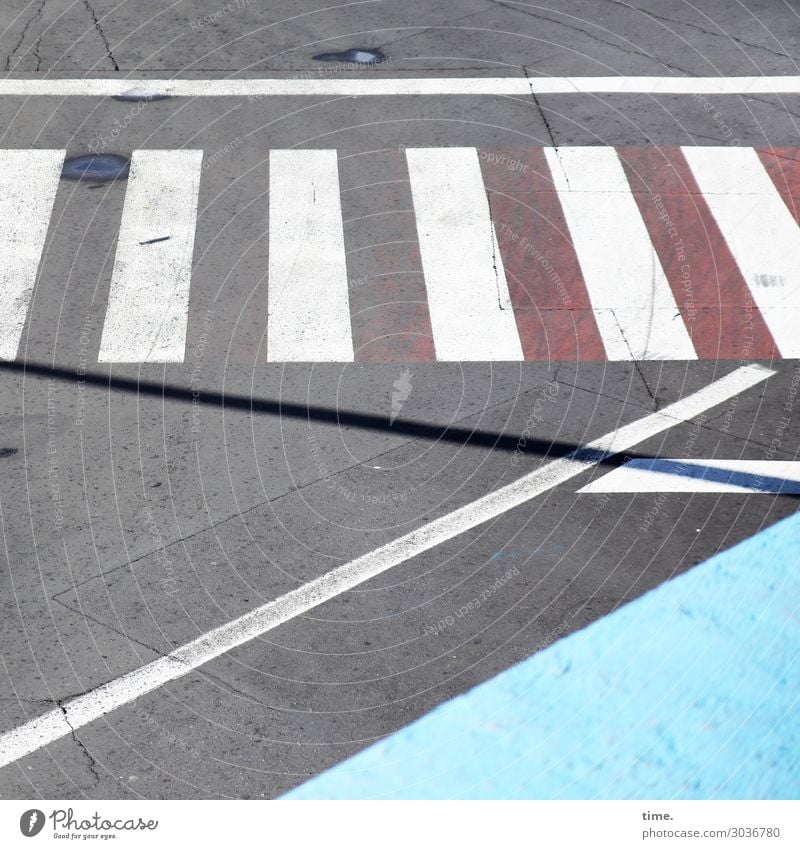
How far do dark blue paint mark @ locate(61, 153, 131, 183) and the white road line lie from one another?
11.5 ft

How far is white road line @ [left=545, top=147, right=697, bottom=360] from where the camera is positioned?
8.60 metres

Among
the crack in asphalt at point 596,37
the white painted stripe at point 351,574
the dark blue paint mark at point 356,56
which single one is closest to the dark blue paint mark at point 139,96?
the dark blue paint mark at point 356,56

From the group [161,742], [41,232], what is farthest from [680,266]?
[161,742]

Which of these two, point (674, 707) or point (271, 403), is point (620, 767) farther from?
point (271, 403)

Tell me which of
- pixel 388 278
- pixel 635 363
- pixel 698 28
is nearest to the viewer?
pixel 635 363

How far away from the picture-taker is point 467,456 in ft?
24.7

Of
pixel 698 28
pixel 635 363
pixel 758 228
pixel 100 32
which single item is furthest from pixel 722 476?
pixel 100 32

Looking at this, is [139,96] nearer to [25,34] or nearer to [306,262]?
[25,34]

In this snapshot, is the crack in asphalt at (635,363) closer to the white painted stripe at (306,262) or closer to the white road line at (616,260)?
the white road line at (616,260)

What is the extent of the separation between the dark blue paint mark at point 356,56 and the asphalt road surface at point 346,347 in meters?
0.09

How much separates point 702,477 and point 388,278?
289 centimetres

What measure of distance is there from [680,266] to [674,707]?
13.9ft

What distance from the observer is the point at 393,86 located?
11.4 metres

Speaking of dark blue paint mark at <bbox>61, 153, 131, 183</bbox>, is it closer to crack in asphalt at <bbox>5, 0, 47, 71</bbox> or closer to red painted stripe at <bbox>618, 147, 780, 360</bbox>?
crack in asphalt at <bbox>5, 0, 47, 71</bbox>
